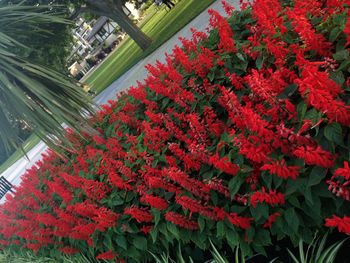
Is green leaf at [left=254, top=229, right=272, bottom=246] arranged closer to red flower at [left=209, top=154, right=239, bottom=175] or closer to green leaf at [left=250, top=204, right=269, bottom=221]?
green leaf at [left=250, top=204, right=269, bottom=221]

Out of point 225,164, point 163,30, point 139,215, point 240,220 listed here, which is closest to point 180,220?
point 139,215

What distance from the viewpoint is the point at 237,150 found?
265 cm

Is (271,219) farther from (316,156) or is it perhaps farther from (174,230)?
(174,230)

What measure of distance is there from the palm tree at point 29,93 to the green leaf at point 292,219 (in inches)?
131

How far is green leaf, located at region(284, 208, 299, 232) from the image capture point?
2.33m

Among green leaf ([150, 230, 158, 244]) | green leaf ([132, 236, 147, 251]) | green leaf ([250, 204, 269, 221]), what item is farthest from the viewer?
green leaf ([132, 236, 147, 251])

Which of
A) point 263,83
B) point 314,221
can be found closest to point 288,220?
point 314,221

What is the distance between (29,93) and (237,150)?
3547mm

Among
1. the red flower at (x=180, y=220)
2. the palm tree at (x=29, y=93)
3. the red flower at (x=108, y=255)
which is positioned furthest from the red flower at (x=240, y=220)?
the palm tree at (x=29, y=93)

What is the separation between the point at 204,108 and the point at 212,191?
0.70 m

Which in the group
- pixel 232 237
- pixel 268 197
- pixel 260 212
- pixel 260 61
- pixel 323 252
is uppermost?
pixel 260 61

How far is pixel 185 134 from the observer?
3.38 metres

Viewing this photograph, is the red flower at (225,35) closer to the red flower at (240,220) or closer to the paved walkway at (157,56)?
the red flower at (240,220)

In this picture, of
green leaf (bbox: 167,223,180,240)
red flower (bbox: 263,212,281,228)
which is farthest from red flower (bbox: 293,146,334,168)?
green leaf (bbox: 167,223,180,240)
